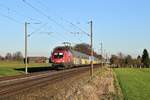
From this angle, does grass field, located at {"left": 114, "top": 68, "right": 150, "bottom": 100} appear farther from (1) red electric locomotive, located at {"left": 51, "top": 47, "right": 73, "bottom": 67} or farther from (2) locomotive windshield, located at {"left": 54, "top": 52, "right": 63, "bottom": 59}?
(2) locomotive windshield, located at {"left": 54, "top": 52, "right": 63, "bottom": 59}

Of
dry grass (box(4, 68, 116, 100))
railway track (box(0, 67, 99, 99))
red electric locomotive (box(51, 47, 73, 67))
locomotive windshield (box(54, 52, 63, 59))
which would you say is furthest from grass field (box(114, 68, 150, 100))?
Result: locomotive windshield (box(54, 52, 63, 59))

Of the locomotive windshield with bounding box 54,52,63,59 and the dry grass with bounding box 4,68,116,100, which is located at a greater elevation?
the locomotive windshield with bounding box 54,52,63,59

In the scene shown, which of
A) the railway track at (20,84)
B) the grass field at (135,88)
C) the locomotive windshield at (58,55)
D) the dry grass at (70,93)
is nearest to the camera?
the dry grass at (70,93)

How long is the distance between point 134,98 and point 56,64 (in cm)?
5007

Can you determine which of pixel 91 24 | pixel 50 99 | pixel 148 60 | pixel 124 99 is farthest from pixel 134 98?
pixel 148 60

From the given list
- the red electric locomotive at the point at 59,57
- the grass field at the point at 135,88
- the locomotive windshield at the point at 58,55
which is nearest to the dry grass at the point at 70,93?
the grass field at the point at 135,88

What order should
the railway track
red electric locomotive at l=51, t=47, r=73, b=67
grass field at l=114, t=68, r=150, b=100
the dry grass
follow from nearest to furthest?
the dry grass
grass field at l=114, t=68, r=150, b=100
the railway track
red electric locomotive at l=51, t=47, r=73, b=67

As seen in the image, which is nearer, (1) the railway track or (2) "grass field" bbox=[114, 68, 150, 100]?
(2) "grass field" bbox=[114, 68, 150, 100]

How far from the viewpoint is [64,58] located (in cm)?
7125

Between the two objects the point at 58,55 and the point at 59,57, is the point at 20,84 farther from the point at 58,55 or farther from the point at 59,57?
the point at 58,55

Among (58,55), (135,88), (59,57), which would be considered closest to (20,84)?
(135,88)

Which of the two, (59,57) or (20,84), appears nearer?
(20,84)

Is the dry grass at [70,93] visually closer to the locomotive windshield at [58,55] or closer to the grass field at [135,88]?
the grass field at [135,88]

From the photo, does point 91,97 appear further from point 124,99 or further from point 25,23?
point 25,23
